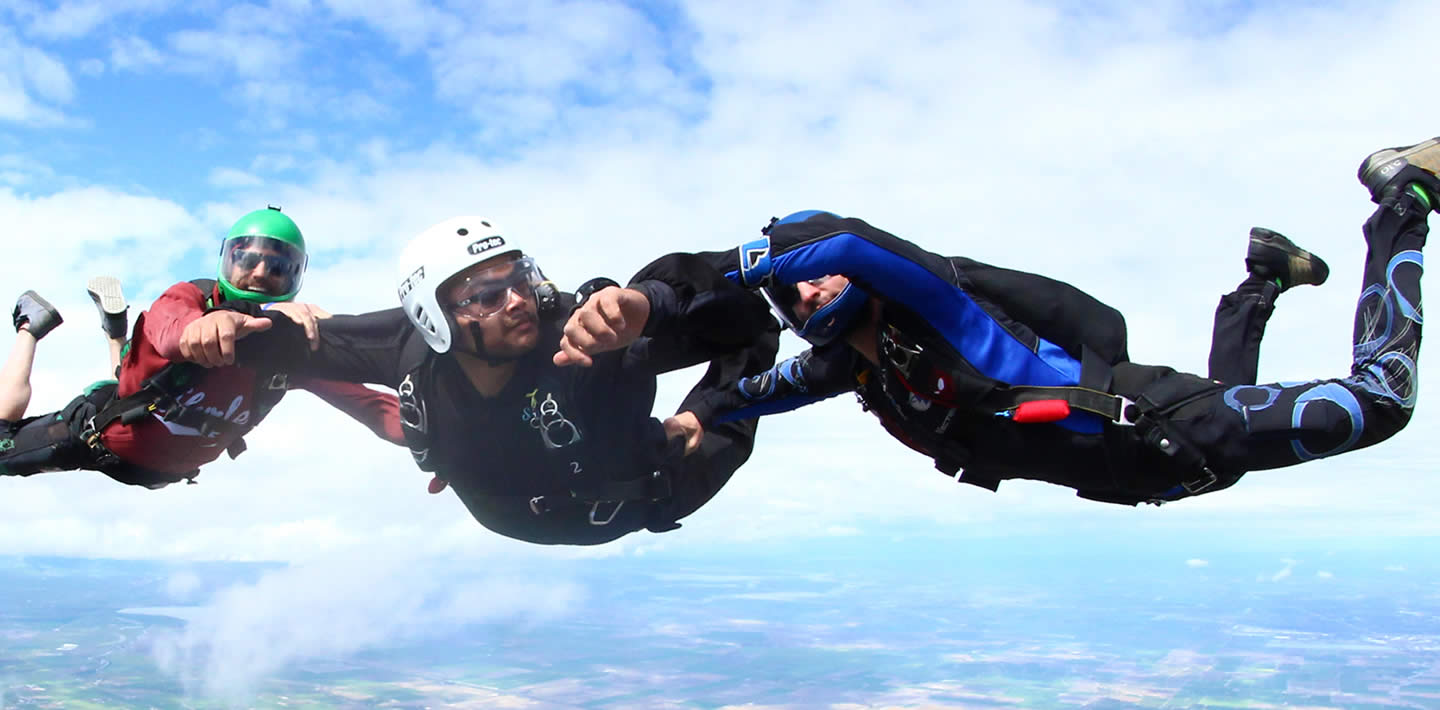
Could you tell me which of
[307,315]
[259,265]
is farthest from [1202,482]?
[259,265]

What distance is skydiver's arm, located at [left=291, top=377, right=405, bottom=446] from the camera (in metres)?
5.19

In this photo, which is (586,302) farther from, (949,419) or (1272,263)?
(1272,263)

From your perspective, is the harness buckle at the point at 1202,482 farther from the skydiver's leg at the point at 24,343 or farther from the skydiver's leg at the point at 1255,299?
the skydiver's leg at the point at 24,343

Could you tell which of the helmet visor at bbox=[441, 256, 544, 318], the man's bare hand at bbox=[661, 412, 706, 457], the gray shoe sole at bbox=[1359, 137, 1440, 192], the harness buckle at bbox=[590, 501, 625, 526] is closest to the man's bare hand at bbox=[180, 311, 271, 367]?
the helmet visor at bbox=[441, 256, 544, 318]

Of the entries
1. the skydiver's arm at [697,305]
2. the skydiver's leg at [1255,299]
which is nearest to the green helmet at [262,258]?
the skydiver's arm at [697,305]

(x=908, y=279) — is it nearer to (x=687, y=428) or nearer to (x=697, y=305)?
(x=697, y=305)

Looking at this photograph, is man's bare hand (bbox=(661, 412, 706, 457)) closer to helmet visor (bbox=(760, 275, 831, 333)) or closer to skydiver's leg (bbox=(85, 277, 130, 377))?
helmet visor (bbox=(760, 275, 831, 333))

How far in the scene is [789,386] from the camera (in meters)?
4.48

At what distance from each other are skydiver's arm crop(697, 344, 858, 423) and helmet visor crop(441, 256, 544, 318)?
121 centimetres

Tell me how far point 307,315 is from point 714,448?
222 centimetres

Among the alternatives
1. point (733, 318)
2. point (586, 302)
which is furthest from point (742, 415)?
point (586, 302)

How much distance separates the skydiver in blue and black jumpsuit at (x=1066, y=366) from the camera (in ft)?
11.0

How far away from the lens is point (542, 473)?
181 inches

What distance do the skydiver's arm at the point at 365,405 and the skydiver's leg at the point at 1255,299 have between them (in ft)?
13.7
